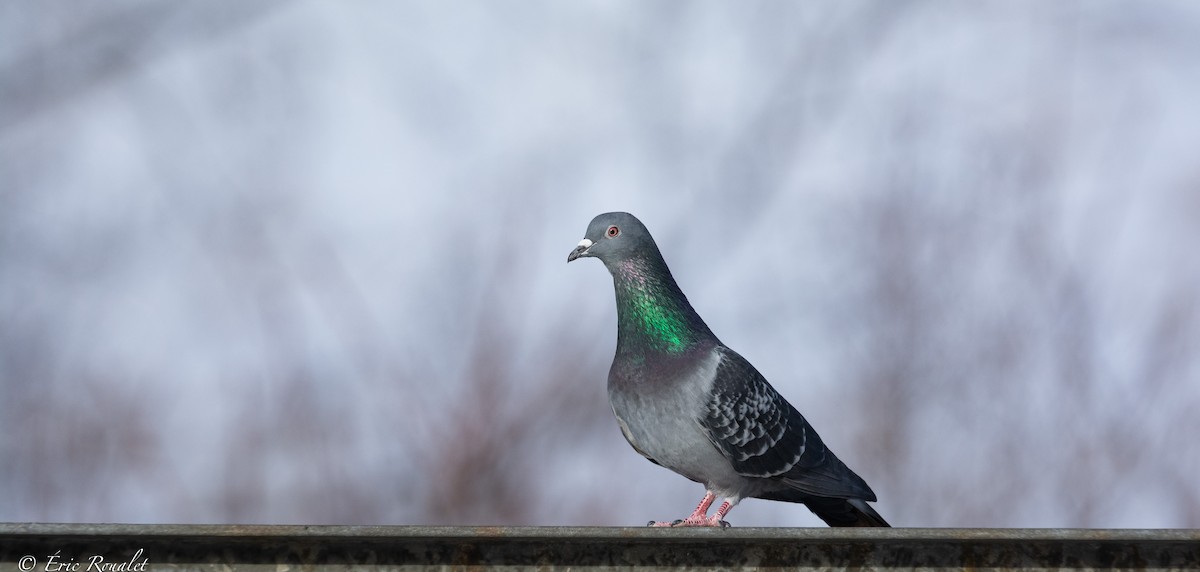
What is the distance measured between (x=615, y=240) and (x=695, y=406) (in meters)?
0.65

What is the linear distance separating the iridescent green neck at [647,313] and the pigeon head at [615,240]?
0.05m

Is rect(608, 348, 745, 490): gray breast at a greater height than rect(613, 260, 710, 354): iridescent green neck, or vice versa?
rect(613, 260, 710, 354): iridescent green neck

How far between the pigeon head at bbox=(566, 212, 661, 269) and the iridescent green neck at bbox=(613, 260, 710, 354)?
46 millimetres

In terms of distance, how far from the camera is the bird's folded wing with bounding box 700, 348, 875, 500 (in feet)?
11.4

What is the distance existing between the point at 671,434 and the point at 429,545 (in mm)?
1316

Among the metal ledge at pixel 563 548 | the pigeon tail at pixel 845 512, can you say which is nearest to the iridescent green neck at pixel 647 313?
the pigeon tail at pixel 845 512

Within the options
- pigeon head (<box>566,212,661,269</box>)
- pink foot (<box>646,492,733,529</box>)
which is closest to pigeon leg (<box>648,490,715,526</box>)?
pink foot (<box>646,492,733,529</box>)

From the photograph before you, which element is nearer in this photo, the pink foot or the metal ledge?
the metal ledge

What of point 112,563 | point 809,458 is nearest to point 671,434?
point 809,458

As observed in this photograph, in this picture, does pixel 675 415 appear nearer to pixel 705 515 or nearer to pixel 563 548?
pixel 705 515
